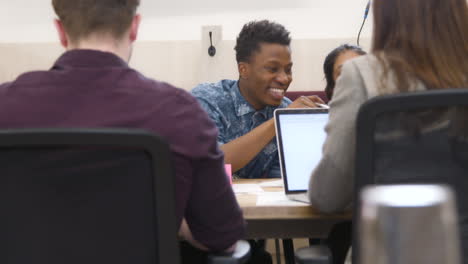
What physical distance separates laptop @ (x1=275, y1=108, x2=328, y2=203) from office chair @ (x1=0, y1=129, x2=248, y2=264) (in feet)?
2.37

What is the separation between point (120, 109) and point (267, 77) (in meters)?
Result: 1.43

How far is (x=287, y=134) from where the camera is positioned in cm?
163

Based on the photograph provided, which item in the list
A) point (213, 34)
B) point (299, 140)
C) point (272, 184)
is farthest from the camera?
point (213, 34)

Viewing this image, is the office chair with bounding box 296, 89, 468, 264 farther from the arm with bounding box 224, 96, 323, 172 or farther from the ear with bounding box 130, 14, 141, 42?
the arm with bounding box 224, 96, 323, 172

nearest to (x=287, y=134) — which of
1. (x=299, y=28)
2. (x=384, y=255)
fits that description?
(x=384, y=255)

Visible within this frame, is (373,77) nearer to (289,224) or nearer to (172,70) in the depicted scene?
(289,224)

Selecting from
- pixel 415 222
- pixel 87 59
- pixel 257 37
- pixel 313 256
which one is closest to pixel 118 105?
pixel 87 59

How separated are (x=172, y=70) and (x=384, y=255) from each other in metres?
3.35

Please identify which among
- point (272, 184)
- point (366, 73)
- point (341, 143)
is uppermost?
point (366, 73)

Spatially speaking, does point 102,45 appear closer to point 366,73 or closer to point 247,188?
point 366,73

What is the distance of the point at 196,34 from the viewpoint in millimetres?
3551

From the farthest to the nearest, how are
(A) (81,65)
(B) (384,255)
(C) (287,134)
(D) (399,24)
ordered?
1. (C) (287,134)
2. (D) (399,24)
3. (A) (81,65)
4. (B) (384,255)

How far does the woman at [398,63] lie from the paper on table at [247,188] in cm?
50

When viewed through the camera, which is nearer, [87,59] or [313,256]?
[87,59]
